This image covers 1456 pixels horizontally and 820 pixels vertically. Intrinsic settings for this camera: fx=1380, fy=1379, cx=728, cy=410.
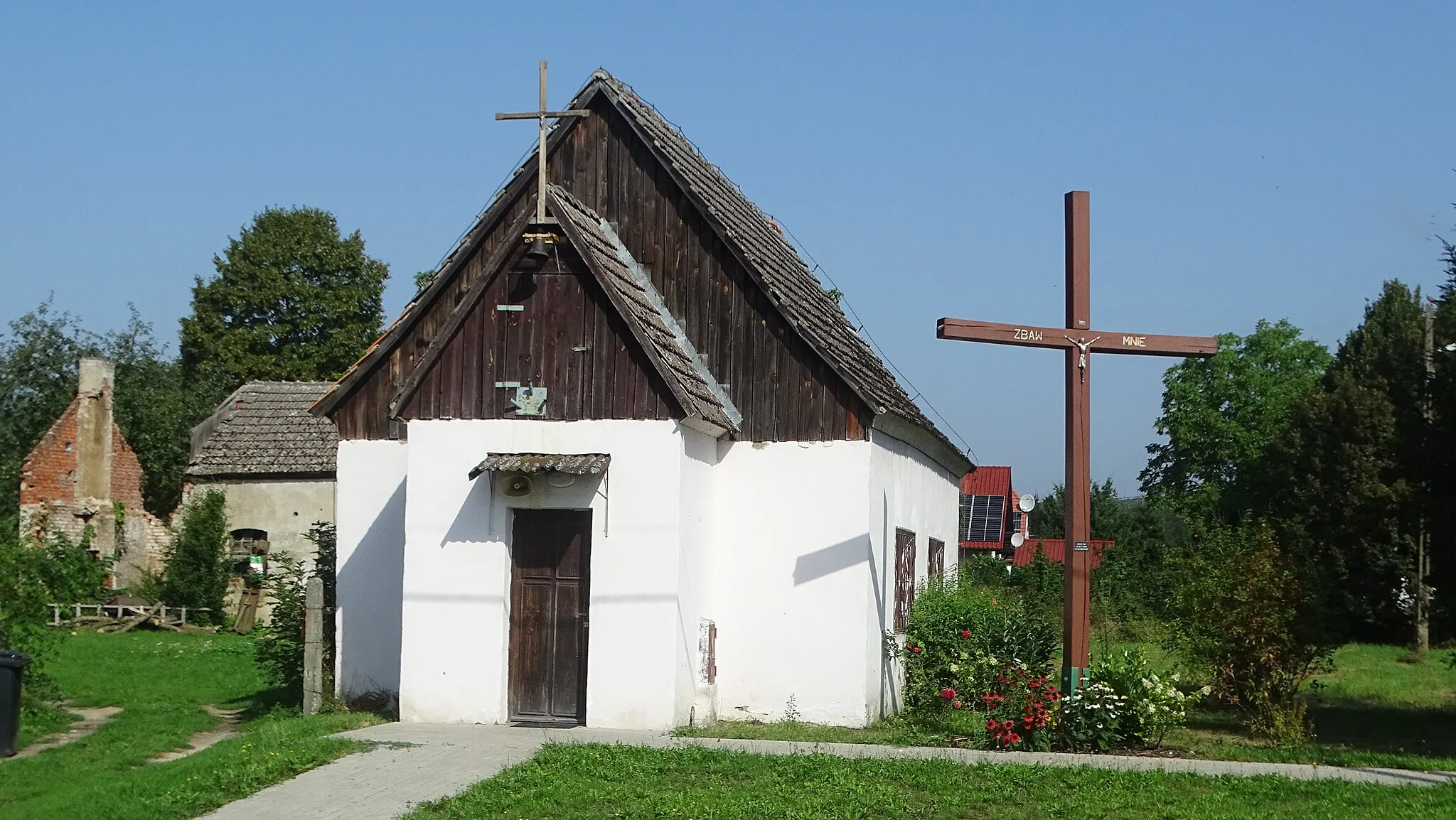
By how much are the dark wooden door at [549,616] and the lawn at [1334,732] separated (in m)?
1.37

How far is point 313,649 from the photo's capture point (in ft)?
55.1

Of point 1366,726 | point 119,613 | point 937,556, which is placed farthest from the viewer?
point 119,613

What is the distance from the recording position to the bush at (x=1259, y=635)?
562 inches

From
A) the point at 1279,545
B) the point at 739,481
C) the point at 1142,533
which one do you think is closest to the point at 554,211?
the point at 739,481

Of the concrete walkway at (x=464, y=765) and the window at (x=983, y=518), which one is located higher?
the window at (x=983, y=518)

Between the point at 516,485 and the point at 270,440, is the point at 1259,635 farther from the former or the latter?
the point at 270,440

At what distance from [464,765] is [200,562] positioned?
23.8 m

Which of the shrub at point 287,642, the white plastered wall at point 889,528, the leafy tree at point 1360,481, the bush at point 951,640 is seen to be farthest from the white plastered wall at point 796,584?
the leafy tree at point 1360,481

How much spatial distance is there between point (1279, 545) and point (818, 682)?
546cm

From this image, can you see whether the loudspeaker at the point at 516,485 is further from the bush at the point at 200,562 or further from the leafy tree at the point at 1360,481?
the bush at the point at 200,562

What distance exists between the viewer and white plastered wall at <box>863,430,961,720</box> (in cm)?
1648

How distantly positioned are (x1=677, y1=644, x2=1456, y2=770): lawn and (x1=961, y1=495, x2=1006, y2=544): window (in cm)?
3896

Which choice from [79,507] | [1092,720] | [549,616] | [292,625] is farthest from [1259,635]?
[79,507]

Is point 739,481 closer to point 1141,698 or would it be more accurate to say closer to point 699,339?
point 699,339
